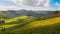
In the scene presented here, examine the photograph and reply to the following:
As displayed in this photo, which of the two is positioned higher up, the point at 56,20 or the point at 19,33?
the point at 56,20

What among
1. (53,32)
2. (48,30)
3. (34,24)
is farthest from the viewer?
(34,24)

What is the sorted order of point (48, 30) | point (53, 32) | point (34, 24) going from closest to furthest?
point (53, 32)
point (48, 30)
point (34, 24)

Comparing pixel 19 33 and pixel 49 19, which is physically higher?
pixel 49 19

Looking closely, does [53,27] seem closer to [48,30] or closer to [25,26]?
[48,30]

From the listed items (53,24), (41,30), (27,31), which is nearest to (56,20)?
(53,24)

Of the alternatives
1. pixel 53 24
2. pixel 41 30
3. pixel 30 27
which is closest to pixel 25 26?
pixel 30 27

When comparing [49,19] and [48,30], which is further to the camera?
[49,19]

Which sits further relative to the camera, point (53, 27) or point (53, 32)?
point (53, 27)

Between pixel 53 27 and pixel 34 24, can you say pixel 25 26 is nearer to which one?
pixel 34 24
